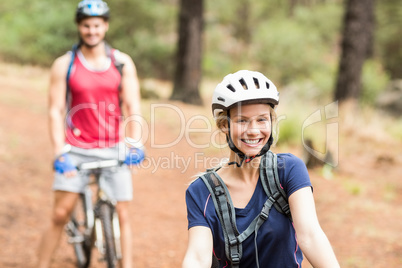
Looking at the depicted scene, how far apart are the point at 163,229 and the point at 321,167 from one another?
11.2 feet

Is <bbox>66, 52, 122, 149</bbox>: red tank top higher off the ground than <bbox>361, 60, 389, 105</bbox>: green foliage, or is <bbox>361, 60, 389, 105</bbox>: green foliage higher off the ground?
<bbox>361, 60, 389, 105</bbox>: green foliage

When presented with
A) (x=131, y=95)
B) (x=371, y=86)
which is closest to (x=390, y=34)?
(x=371, y=86)

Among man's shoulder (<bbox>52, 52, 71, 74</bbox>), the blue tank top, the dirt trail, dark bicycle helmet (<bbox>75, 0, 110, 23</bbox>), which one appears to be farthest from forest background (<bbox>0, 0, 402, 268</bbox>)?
dark bicycle helmet (<bbox>75, 0, 110, 23</bbox>)

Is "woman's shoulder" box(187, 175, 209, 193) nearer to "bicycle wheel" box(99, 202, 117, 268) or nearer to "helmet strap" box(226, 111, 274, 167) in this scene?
"helmet strap" box(226, 111, 274, 167)

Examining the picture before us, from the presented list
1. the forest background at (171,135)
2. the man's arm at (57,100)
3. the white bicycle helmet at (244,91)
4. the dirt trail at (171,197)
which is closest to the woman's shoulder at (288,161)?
the white bicycle helmet at (244,91)

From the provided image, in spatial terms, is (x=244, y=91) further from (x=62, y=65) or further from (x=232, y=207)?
(x=62, y=65)

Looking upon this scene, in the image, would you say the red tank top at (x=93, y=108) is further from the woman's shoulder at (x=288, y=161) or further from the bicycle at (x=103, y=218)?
the woman's shoulder at (x=288, y=161)

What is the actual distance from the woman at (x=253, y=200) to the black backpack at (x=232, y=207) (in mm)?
24

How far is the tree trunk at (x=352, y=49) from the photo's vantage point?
492 inches

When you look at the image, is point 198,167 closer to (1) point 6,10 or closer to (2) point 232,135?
(2) point 232,135

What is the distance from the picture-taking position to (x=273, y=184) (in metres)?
2.47

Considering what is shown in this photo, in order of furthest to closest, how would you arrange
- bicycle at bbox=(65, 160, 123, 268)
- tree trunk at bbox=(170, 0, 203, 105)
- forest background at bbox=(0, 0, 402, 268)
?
tree trunk at bbox=(170, 0, 203, 105), forest background at bbox=(0, 0, 402, 268), bicycle at bbox=(65, 160, 123, 268)

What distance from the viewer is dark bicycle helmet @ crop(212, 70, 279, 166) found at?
2572mm

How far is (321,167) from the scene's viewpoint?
9.17 metres
